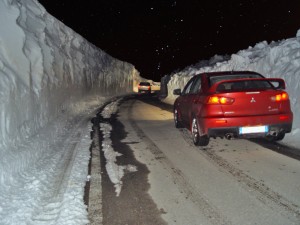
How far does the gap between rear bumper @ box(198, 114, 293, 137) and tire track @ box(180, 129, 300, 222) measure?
0.54 m

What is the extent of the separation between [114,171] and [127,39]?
385 ft

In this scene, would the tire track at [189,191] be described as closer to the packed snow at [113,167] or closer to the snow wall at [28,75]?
the packed snow at [113,167]

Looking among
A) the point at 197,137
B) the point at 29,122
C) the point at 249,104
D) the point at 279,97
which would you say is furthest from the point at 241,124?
the point at 29,122

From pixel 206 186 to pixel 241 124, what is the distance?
7.36 feet

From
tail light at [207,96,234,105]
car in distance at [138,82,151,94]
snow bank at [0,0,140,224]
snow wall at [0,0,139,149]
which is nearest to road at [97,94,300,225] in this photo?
snow bank at [0,0,140,224]

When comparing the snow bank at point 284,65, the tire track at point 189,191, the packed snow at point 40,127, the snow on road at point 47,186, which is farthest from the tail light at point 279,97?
the snow on road at point 47,186

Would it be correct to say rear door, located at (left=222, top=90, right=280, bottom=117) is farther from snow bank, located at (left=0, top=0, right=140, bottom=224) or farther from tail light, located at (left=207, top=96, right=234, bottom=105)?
snow bank, located at (left=0, top=0, right=140, bottom=224)

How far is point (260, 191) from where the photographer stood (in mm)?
4551

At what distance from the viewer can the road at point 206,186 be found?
3846 millimetres

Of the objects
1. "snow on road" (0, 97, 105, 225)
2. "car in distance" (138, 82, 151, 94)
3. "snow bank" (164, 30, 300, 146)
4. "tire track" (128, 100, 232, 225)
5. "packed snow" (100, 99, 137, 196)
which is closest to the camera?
"tire track" (128, 100, 232, 225)

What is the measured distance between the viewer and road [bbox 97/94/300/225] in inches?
151

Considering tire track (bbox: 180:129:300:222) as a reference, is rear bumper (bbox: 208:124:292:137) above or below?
above

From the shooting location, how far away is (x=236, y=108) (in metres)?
6.66

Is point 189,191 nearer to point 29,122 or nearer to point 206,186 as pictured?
point 206,186
